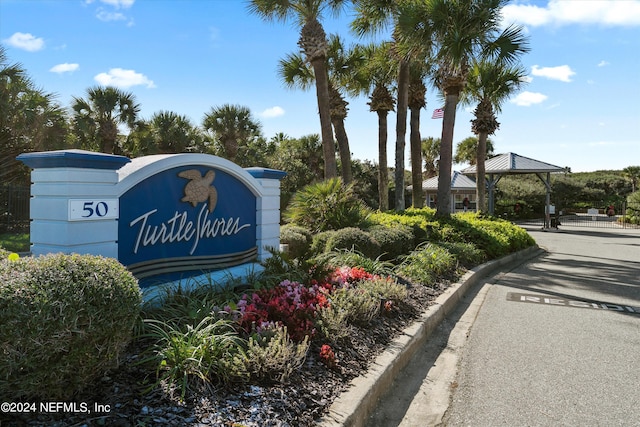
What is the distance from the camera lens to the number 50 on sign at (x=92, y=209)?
4.29 m

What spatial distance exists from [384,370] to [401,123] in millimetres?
15129

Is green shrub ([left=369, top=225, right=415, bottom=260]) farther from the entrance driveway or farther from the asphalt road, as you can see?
the entrance driveway

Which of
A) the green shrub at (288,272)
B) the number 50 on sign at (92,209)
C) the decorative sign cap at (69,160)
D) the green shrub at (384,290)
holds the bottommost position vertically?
the green shrub at (384,290)

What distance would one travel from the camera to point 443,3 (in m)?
13.6

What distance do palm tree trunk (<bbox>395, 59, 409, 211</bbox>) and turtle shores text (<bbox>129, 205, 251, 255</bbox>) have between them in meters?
12.4

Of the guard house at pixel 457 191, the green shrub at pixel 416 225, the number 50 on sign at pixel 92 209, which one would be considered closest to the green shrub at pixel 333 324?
the number 50 on sign at pixel 92 209

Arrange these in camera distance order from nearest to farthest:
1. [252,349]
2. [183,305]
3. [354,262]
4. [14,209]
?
[252,349]
[183,305]
[354,262]
[14,209]

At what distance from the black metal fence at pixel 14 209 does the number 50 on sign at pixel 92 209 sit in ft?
53.2

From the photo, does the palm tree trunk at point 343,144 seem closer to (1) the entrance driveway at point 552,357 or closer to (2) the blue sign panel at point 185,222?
(1) the entrance driveway at point 552,357

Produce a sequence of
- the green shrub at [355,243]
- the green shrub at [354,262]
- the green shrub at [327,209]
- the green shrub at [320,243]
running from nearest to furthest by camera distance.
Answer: the green shrub at [354,262] → the green shrub at [355,243] → the green shrub at [320,243] → the green shrub at [327,209]

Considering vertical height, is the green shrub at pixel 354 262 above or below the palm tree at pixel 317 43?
below

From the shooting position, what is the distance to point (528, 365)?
463cm

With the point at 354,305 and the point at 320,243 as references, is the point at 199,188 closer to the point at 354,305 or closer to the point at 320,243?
the point at 354,305

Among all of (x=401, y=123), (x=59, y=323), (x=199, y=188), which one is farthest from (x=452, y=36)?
(x=59, y=323)
